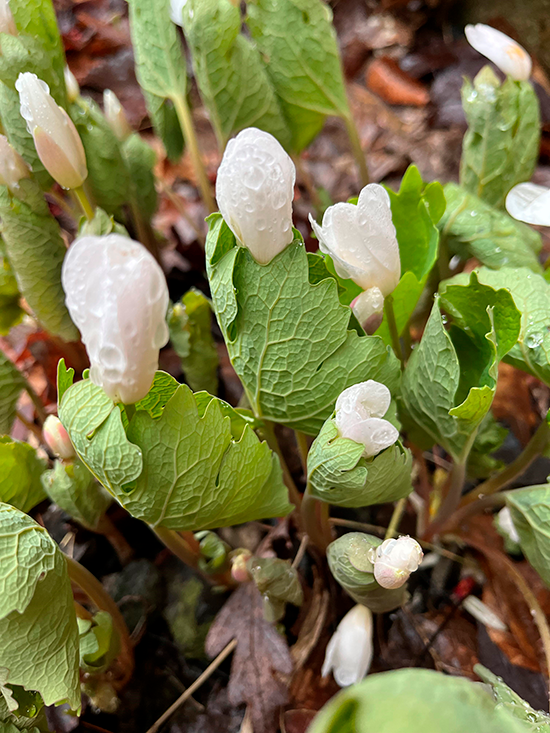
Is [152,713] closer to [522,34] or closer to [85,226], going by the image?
[85,226]

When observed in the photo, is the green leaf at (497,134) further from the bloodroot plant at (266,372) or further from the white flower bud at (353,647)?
the white flower bud at (353,647)

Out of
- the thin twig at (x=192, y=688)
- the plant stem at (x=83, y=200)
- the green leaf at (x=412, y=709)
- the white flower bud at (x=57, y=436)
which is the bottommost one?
the thin twig at (x=192, y=688)

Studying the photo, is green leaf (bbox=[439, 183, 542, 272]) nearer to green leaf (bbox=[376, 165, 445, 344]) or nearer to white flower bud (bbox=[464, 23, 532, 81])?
green leaf (bbox=[376, 165, 445, 344])

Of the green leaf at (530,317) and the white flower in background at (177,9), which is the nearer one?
the green leaf at (530,317)

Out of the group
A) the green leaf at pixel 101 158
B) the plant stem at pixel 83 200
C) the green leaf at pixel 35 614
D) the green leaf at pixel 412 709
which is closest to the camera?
the green leaf at pixel 412 709

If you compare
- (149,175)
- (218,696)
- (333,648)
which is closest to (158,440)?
(333,648)

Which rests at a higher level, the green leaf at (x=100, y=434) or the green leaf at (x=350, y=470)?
the green leaf at (x=100, y=434)

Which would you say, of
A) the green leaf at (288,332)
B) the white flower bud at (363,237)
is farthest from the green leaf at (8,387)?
the white flower bud at (363,237)

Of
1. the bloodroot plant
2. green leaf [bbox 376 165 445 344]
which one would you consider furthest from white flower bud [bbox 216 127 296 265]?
green leaf [bbox 376 165 445 344]
